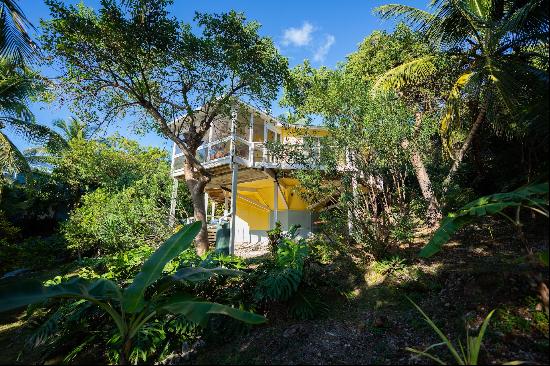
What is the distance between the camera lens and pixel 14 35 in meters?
8.15

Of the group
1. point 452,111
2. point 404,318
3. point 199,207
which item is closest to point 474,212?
point 404,318

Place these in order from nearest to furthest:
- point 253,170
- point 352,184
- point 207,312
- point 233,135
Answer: point 207,312
point 352,184
point 233,135
point 253,170

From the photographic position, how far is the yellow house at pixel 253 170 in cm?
1100

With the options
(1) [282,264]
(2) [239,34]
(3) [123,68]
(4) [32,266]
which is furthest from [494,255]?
(4) [32,266]

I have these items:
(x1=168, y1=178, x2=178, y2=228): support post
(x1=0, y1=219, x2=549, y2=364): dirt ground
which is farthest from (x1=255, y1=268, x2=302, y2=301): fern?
(x1=168, y1=178, x2=178, y2=228): support post

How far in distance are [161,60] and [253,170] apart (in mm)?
5883

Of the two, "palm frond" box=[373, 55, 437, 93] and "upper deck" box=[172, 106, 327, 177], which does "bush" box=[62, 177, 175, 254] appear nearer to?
"upper deck" box=[172, 106, 327, 177]

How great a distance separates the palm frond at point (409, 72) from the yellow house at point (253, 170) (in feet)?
10.5

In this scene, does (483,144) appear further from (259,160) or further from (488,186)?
(259,160)

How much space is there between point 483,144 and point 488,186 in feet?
4.18

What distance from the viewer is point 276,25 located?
380 inches

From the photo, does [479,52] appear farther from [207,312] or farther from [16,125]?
[16,125]

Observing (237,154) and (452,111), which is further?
(237,154)

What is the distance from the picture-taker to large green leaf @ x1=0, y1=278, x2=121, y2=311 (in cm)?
354
